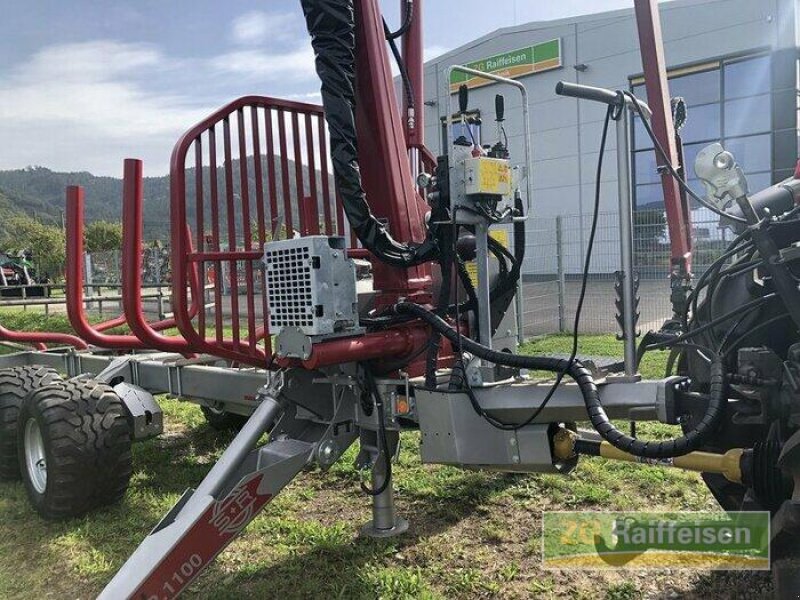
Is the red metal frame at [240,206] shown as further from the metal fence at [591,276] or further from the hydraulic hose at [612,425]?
the metal fence at [591,276]

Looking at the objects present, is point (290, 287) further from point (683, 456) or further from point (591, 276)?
point (591, 276)

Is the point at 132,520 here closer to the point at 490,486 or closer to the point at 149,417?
the point at 149,417

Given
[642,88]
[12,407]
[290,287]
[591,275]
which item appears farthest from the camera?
[642,88]

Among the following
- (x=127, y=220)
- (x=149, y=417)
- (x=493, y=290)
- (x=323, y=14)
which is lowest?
(x=149, y=417)

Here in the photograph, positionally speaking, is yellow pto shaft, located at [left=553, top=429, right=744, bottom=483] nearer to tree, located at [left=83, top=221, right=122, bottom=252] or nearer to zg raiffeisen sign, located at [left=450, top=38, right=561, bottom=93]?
zg raiffeisen sign, located at [left=450, top=38, right=561, bottom=93]

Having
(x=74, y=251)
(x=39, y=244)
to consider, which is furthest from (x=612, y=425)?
(x=39, y=244)

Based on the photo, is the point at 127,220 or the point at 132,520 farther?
the point at 132,520

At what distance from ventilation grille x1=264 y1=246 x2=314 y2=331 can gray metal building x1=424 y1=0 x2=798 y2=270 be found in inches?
444

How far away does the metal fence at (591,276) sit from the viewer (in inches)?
368

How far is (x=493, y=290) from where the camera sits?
12.3ft

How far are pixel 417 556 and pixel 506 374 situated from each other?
1032 mm

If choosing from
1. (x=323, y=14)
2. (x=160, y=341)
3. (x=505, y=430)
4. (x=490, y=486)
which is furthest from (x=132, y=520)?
(x=323, y=14)

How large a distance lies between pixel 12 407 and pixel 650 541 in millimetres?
4128

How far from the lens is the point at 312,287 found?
2.96m
